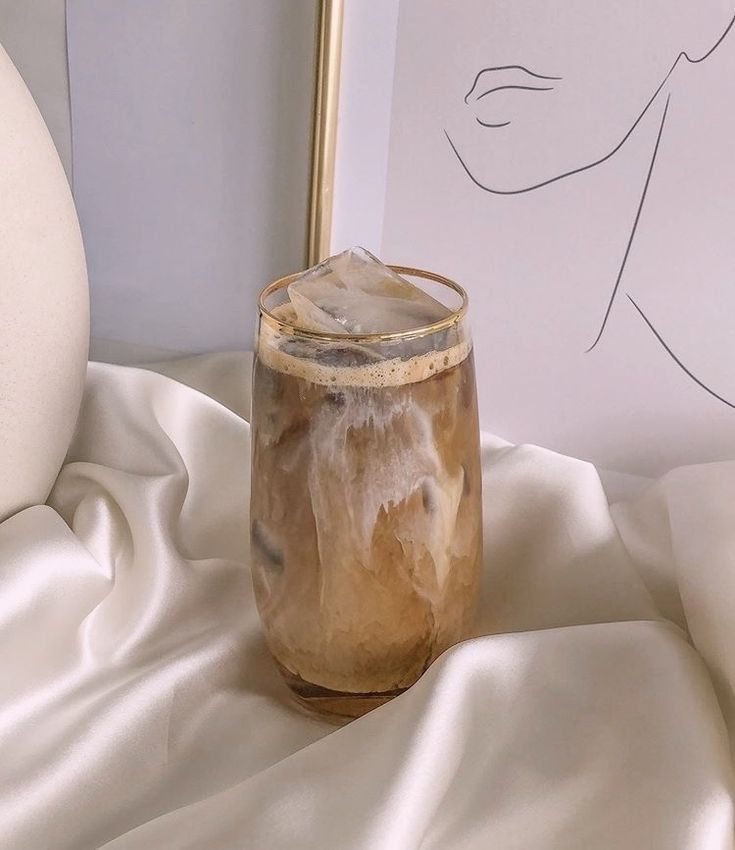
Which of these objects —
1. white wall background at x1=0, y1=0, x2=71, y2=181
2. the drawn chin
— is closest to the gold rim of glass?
the drawn chin

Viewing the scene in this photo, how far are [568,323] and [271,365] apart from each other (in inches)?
7.5

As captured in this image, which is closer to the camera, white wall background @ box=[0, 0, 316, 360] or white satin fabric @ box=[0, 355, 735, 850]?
white satin fabric @ box=[0, 355, 735, 850]

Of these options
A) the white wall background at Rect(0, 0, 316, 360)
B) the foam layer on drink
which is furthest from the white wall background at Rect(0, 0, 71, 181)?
the foam layer on drink

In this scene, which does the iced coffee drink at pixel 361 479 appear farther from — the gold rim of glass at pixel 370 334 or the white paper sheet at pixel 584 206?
the white paper sheet at pixel 584 206

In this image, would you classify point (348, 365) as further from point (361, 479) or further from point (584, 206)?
point (584, 206)

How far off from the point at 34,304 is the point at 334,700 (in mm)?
221

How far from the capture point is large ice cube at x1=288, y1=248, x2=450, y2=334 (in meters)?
0.37

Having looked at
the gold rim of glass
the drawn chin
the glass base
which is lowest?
the glass base

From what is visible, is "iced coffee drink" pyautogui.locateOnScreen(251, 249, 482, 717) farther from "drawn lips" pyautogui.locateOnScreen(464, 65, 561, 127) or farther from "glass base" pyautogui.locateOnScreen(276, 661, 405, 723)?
"drawn lips" pyautogui.locateOnScreen(464, 65, 561, 127)

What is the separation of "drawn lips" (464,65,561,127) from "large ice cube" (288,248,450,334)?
122 mm

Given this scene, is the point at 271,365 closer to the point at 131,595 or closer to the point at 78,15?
the point at 131,595

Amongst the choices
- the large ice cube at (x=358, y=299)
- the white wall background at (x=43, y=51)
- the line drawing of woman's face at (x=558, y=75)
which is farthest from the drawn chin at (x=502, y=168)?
the white wall background at (x=43, y=51)

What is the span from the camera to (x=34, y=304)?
0.44m

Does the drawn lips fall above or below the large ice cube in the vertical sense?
above
